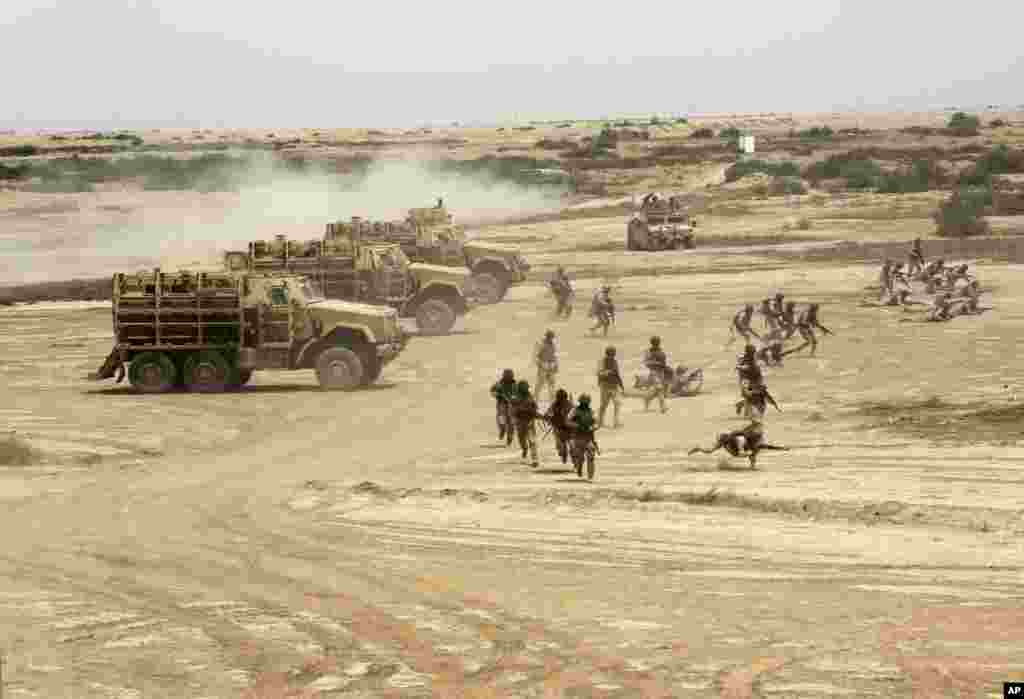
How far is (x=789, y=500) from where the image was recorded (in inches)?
867

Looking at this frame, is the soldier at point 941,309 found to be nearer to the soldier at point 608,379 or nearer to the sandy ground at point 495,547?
the sandy ground at point 495,547

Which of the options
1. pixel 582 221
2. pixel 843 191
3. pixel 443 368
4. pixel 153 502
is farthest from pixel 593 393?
pixel 843 191

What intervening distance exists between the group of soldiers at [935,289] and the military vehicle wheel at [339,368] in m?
13.6

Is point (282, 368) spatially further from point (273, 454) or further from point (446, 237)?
point (446, 237)

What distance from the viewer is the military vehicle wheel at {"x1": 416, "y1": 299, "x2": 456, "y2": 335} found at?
4306cm

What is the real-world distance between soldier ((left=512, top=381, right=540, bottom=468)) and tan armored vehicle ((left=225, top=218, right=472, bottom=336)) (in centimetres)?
1389

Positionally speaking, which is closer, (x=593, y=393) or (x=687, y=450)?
(x=687, y=450)

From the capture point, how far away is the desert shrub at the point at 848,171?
9612 cm

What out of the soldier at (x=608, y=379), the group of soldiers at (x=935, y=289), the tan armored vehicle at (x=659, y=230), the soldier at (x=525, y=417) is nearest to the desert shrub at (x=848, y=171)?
the tan armored vehicle at (x=659, y=230)

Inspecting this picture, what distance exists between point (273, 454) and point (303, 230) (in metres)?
54.1

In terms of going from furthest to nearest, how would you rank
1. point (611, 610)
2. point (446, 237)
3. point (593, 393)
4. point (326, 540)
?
1. point (446, 237)
2. point (593, 393)
3. point (326, 540)
4. point (611, 610)

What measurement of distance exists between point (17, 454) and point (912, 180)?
69636 mm

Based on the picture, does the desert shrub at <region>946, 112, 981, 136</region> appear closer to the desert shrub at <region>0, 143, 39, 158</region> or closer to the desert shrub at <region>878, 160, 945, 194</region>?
the desert shrub at <region>878, 160, 945, 194</region>

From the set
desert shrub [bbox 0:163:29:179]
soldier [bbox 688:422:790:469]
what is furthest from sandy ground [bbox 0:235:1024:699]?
desert shrub [bbox 0:163:29:179]
